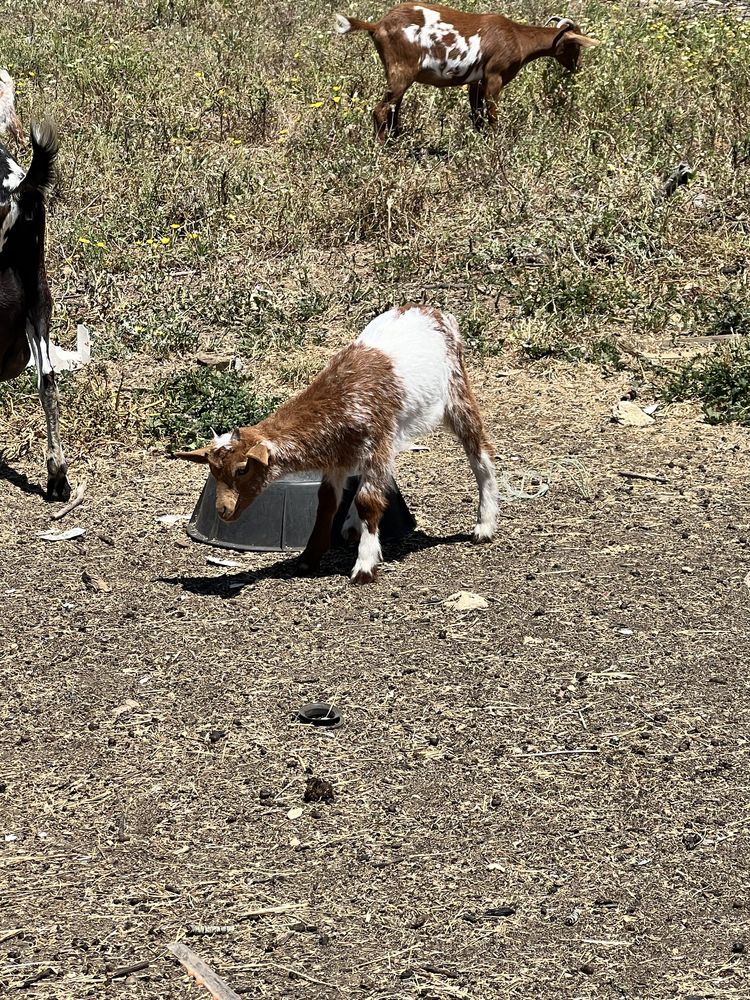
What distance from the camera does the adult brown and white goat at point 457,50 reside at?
1368 centimetres

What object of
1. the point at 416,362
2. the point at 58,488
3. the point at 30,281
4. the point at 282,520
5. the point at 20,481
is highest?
the point at 416,362

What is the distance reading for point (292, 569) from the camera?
6992mm

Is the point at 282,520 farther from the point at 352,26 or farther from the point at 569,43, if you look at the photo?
the point at 569,43

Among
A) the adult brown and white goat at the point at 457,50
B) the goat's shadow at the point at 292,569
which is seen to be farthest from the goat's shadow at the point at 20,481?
the adult brown and white goat at the point at 457,50

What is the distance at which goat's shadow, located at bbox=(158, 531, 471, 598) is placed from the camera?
22.4 ft

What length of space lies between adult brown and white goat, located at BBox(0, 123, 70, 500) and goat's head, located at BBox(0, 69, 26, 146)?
17.2 feet

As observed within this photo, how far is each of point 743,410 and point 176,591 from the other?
3761 millimetres

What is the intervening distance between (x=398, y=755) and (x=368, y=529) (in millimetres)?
1596

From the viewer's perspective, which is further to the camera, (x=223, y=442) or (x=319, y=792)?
(x=223, y=442)

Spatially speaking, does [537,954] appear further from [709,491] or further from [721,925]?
[709,491]

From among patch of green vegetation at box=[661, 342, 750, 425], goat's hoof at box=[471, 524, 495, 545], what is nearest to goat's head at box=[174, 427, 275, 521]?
goat's hoof at box=[471, 524, 495, 545]

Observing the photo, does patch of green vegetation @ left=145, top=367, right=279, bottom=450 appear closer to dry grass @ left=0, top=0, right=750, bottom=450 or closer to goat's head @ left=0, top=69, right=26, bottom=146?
dry grass @ left=0, top=0, right=750, bottom=450

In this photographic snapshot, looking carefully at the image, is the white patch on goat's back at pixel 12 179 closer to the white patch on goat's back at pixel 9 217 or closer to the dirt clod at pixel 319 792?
the white patch on goat's back at pixel 9 217

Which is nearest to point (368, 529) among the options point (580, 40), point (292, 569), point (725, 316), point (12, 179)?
point (292, 569)
